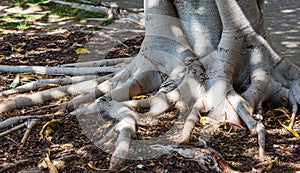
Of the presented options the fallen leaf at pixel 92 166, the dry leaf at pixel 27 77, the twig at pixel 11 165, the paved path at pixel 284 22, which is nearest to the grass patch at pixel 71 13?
the paved path at pixel 284 22

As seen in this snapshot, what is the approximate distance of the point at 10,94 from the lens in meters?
6.32

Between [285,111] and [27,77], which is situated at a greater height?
[285,111]

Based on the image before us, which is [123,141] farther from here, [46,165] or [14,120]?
[14,120]

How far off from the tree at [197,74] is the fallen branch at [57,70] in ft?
2.49

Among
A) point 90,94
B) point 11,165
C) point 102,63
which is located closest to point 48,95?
point 90,94

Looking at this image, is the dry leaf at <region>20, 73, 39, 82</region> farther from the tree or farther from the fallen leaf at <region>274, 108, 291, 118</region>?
the fallen leaf at <region>274, 108, 291, 118</region>

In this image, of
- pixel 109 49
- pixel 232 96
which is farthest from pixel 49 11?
pixel 232 96

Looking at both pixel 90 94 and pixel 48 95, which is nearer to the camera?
pixel 90 94

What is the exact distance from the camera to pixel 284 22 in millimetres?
9188

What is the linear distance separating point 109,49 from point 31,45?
4.27 feet

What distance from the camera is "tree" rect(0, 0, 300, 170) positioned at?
5.17 metres

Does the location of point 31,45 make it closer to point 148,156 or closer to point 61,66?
point 61,66

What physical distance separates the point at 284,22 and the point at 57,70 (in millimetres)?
4194

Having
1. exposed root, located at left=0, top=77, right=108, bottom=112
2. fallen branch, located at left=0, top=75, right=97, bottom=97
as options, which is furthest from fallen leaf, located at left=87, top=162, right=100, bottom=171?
fallen branch, located at left=0, top=75, right=97, bottom=97
